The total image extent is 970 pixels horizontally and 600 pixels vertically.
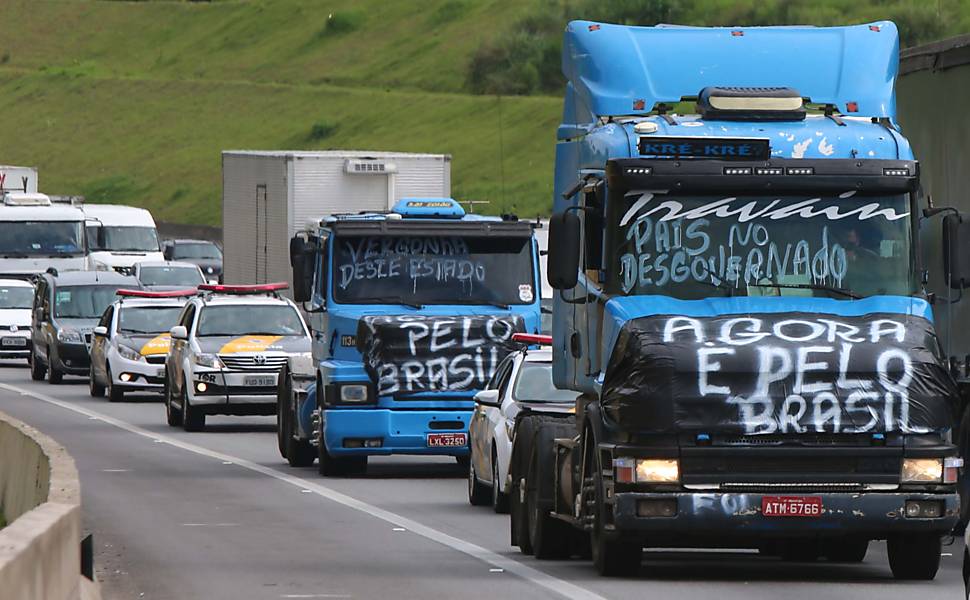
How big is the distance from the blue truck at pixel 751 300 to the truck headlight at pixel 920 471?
0.04 ft

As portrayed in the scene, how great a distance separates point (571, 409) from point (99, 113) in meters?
102

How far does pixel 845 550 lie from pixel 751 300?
8.69 ft

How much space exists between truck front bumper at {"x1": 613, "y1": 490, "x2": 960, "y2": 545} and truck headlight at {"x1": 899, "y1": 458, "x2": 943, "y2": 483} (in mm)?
85

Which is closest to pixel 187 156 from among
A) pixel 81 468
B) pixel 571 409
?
pixel 81 468

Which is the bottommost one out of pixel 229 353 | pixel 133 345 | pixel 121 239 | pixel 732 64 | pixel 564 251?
pixel 133 345

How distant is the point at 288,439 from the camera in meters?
25.8

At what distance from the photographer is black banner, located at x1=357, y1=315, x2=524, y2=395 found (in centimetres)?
2361

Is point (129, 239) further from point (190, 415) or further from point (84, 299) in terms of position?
point (190, 415)

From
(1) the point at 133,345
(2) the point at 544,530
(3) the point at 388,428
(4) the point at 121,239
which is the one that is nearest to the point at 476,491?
(3) the point at 388,428

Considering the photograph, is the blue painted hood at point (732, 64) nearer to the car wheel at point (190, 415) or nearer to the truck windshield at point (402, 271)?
the truck windshield at point (402, 271)

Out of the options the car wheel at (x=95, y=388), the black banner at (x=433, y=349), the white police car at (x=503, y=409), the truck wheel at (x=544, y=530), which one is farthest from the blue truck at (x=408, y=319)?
the car wheel at (x=95, y=388)

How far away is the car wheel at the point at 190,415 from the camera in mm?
31312

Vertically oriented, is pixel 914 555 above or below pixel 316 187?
below

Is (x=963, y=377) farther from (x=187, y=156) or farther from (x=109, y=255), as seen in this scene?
(x=187, y=156)
